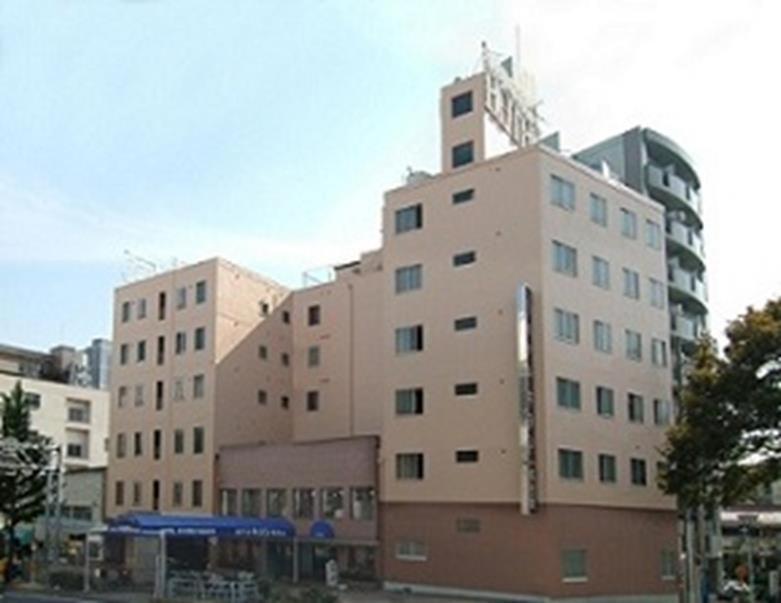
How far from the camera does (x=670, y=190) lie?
222ft

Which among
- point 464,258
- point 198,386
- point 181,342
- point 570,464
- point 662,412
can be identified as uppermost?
point 464,258

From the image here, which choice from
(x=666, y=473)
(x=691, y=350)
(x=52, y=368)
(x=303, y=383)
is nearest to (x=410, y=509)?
(x=666, y=473)

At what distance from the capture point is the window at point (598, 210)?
53.1 meters

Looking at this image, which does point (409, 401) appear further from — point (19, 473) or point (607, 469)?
point (19, 473)

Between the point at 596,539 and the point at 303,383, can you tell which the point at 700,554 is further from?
the point at 303,383

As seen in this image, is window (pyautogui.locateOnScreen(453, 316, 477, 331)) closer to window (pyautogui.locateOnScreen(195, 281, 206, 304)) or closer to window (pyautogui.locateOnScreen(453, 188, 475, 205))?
window (pyautogui.locateOnScreen(453, 188, 475, 205))

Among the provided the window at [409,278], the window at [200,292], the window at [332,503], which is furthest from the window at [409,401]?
the window at [200,292]

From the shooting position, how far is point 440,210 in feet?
175

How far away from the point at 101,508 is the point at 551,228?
135 ft

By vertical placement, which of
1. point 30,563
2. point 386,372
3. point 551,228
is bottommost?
point 30,563

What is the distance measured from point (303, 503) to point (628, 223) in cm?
2378

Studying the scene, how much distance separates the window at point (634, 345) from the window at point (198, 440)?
2802 centimetres

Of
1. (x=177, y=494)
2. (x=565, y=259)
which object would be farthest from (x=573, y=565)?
(x=177, y=494)

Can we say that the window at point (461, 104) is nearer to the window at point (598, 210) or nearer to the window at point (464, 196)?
the window at point (464, 196)
